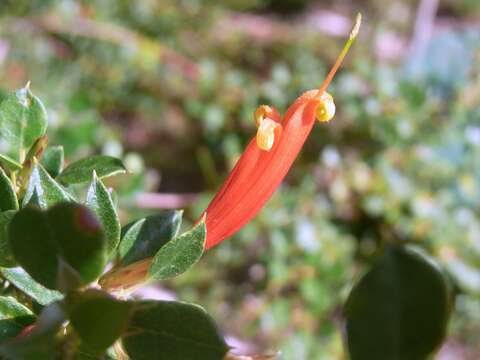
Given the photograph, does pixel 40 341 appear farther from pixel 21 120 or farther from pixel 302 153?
pixel 302 153

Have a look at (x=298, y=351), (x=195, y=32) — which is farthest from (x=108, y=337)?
(x=195, y=32)

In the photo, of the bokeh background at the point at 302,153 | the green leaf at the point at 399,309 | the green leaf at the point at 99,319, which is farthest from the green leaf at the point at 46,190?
the bokeh background at the point at 302,153

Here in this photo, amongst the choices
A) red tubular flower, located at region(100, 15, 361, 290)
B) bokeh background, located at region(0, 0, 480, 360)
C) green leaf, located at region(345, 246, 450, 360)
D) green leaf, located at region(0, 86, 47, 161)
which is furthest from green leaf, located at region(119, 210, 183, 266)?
bokeh background, located at region(0, 0, 480, 360)

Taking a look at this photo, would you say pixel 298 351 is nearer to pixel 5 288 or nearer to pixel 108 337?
pixel 5 288

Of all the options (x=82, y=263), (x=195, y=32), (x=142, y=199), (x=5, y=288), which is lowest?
(x=142, y=199)

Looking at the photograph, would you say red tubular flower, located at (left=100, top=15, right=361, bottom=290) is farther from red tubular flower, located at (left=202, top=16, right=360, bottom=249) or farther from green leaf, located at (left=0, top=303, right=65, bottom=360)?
green leaf, located at (left=0, top=303, right=65, bottom=360)

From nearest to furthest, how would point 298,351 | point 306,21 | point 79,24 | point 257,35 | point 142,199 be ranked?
point 298,351, point 142,199, point 79,24, point 257,35, point 306,21
